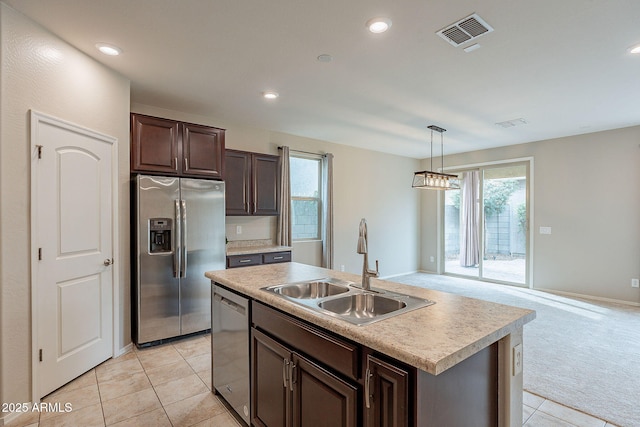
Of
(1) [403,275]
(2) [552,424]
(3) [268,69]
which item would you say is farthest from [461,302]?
(1) [403,275]

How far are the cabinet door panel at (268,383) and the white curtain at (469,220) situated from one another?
236 inches

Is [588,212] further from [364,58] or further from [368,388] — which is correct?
[368,388]

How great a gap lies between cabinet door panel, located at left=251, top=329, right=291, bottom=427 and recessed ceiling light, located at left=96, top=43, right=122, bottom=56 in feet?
8.22

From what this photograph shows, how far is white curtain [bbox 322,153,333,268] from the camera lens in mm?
5482

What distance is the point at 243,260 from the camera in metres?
4.04

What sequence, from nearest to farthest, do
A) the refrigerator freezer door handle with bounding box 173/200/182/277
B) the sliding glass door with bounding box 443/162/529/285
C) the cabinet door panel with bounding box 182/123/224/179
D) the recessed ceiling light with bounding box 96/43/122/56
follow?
the recessed ceiling light with bounding box 96/43/122/56, the refrigerator freezer door handle with bounding box 173/200/182/277, the cabinet door panel with bounding box 182/123/224/179, the sliding glass door with bounding box 443/162/529/285

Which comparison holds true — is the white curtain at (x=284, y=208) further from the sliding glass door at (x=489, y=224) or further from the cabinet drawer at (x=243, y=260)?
the sliding glass door at (x=489, y=224)

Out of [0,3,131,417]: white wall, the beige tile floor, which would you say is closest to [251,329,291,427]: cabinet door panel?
the beige tile floor

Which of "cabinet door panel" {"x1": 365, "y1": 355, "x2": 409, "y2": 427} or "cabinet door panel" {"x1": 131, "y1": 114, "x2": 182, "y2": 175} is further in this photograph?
"cabinet door panel" {"x1": 131, "y1": 114, "x2": 182, "y2": 175}

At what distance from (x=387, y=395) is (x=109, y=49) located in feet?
10.4

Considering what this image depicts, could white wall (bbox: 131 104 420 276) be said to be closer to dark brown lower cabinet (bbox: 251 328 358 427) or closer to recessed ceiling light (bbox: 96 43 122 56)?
recessed ceiling light (bbox: 96 43 122 56)

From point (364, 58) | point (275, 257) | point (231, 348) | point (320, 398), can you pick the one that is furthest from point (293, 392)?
point (275, 257)

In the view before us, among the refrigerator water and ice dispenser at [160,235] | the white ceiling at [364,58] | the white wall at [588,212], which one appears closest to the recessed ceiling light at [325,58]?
the white ceiling at [364,58]

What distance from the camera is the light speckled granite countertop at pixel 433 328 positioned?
42.0 inches
